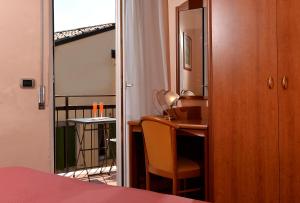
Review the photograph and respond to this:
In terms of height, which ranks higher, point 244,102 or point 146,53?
point 146,53

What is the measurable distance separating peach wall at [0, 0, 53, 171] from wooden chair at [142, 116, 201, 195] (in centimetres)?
83

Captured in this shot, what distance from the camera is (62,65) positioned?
6.50 m

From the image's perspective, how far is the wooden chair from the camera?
255 cm

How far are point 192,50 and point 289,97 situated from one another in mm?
1388

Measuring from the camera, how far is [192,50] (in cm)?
329

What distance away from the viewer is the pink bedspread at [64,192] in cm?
120

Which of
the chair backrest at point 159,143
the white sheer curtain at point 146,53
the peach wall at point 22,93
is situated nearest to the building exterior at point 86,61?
the white sheer curtain at point 146,53

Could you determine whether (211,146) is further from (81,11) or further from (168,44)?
(81,11)

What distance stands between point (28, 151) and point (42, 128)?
0.70 ft

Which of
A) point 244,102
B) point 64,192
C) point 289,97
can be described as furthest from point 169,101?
point 64,192

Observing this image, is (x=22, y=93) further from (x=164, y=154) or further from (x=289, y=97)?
(x=289, y=97)

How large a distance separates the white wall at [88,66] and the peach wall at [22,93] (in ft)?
12.3

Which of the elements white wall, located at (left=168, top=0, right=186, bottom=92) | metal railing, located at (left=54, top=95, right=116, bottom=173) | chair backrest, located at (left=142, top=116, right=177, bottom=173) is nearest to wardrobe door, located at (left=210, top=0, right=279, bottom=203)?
chair backrest, located at (left=142, top=116, right=177, bottom=173)

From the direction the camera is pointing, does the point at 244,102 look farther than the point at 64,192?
Yes
